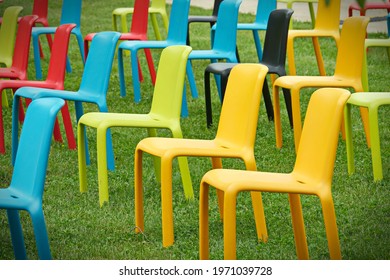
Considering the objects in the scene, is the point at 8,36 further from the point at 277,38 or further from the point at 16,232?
the point at 16,232

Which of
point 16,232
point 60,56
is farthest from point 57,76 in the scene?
point 16,232

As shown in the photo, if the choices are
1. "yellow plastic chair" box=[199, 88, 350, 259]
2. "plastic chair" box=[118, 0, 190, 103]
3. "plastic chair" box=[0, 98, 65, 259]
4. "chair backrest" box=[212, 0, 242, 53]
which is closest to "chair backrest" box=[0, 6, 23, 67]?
"plastic chair" box=[118, 0, 190, 103]

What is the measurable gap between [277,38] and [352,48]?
2.81 ft

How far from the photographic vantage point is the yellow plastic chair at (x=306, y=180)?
14.1 feet

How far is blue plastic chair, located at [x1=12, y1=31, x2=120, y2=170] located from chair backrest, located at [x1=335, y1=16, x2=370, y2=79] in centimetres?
153

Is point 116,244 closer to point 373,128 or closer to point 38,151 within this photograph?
point 38,151

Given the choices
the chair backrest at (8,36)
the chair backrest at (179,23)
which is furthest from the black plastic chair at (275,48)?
the chair backrest at (8,36)

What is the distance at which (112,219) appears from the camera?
5.63 m

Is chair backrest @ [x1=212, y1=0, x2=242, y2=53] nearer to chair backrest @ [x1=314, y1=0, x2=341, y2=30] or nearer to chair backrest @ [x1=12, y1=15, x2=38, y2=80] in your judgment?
chair backrest @ [x1=314, y1=0, x2=341, y2=30]

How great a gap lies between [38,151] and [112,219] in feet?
4.78

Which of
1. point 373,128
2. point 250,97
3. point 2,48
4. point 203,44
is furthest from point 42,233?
point 203,44

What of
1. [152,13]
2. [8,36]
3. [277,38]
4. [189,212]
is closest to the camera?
[189,212]

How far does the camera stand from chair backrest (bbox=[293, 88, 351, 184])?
4.41m

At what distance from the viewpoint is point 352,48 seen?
701 centimetres
